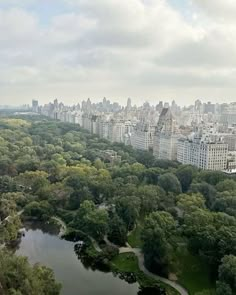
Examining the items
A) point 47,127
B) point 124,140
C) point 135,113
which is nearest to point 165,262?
point 124,140

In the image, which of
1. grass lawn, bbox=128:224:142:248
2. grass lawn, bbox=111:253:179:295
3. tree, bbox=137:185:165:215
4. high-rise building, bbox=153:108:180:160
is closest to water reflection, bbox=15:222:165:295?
grass lawn, bbox=111:253:179:295

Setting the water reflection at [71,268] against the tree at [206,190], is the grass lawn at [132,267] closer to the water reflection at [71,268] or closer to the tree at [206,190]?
the water reflection at [71,268]

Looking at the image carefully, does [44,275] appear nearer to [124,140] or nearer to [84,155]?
[84,155]

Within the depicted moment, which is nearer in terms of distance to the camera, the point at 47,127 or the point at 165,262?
the point at 165,262

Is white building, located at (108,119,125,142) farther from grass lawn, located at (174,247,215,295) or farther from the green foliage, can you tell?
the green foliage

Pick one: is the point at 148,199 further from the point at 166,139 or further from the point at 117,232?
the point at 166,139

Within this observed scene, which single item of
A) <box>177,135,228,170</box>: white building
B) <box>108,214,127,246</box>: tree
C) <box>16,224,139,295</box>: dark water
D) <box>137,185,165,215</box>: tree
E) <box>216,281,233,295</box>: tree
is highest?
<box>177,135,228,170</box>: white building
